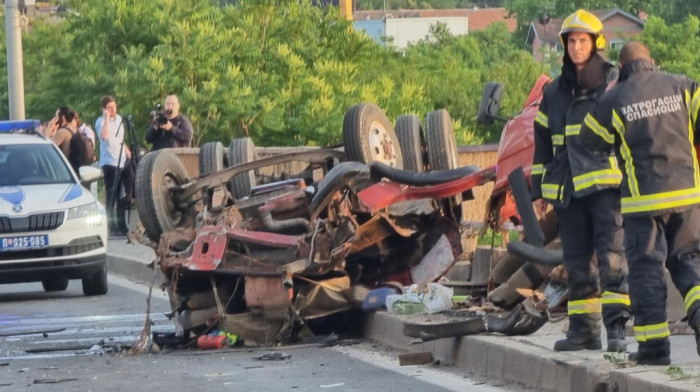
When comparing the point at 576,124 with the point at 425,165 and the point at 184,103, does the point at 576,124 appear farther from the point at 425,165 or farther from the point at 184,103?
the point at 184,103

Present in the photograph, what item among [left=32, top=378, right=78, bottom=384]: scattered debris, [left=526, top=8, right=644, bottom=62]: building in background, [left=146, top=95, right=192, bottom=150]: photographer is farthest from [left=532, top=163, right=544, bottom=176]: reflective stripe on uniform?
[left=526, top=8, right=644, bottom=62]: building in background

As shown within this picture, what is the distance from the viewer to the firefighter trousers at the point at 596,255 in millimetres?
7840

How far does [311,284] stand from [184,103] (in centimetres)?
1477

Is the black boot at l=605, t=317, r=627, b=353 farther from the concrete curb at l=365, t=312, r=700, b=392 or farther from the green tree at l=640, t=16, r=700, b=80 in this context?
the green tree at l=640, t=16, r=700, b=80

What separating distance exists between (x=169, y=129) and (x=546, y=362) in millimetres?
11513

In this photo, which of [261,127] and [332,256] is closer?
[332,256]

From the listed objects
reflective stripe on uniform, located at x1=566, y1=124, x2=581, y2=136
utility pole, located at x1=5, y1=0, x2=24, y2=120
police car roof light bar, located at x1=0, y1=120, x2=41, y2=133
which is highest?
utility pole, located at x1=5, y1=0, x2=24, y2=120

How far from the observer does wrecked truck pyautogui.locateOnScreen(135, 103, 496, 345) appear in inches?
392

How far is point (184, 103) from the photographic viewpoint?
24469 millimetres

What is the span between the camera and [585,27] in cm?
→ 790

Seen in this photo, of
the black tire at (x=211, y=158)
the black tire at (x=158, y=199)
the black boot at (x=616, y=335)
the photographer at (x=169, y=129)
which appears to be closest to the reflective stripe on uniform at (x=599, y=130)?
the black boot at (x=616, y=335)

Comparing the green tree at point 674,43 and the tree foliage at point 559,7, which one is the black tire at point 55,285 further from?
the tree foliage at point 559,7

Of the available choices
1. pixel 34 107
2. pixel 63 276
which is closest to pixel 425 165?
pixel 63 276

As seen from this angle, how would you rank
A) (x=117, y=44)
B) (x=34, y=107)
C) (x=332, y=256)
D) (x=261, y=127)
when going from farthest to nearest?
(x=34, y=107)
(x=117, y=44)
(x=261, y=127)
(x=332, y=256)
